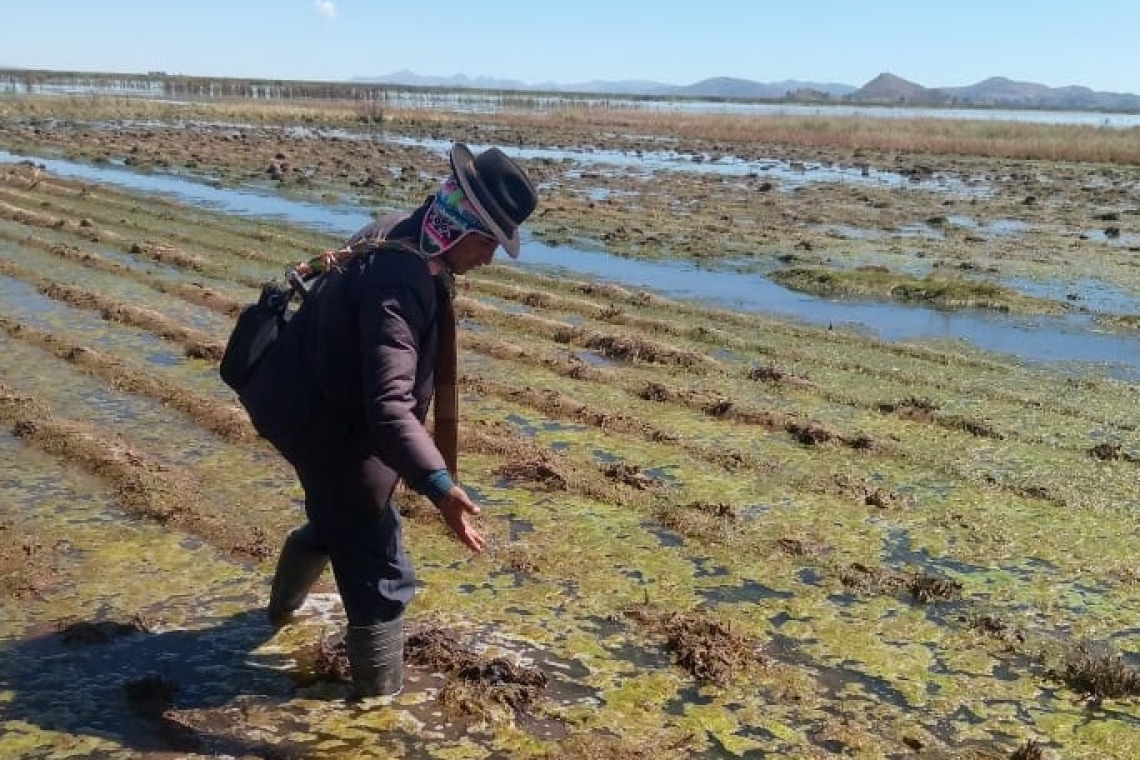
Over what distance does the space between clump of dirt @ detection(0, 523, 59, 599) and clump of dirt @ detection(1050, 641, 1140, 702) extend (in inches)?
196

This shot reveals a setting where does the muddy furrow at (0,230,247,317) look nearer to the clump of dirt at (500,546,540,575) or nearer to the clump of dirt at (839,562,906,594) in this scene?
the clump of dirt at (500,546,540,575)

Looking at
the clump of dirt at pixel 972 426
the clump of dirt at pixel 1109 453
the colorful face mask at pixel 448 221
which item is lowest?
the clump of dirt at pixel 1109 453

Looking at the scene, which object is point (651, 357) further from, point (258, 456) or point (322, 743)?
point (322, 743)

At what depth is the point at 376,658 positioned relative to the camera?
4.24 metres

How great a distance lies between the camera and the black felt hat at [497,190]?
372cm

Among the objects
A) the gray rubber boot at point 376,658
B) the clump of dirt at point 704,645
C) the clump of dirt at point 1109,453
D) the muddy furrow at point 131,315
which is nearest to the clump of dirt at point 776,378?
the clump of dirt at point 1109,453

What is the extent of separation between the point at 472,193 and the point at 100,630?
277 centimetres

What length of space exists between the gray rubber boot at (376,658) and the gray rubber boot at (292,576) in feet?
1.60

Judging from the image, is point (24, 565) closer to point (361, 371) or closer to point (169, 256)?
point (361, 371)

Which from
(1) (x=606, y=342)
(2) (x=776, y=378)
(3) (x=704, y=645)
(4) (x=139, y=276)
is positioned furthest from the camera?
(4) (x=139, y=276)

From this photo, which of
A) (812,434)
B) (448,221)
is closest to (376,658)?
(448,221)

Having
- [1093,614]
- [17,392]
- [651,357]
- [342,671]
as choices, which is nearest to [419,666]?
[342,671]

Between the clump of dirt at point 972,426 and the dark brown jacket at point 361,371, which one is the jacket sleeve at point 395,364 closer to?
the dark brown jacket at point 361,371

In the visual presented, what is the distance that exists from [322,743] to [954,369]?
8940 mm
